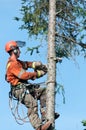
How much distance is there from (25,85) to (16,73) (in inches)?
13.6

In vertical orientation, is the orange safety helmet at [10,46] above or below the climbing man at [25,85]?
above

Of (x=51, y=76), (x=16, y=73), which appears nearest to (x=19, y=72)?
(x=16, y=73)

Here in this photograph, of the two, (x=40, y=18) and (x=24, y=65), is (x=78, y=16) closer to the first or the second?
(x=40, y=18)

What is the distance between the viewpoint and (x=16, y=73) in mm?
9812

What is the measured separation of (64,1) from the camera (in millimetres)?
11758

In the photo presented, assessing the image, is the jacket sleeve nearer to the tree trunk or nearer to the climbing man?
the climbing man

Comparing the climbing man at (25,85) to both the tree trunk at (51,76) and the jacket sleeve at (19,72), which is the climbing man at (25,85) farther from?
the tree trunk at (51,76)

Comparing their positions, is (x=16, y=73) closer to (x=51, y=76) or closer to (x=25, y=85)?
(x=25, y=85)

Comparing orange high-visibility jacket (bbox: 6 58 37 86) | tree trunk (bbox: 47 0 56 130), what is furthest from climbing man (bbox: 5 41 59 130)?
tree trunk (bbox: 47 0 56 130)

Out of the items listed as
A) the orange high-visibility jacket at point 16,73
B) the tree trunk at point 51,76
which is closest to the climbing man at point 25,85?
the orange high-visibility jacket at point 16,73

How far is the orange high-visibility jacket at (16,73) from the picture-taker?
9.82 m

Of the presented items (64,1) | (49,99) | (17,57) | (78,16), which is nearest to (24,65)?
(17,57)

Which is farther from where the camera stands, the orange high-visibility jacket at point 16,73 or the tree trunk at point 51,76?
the orange high-visibility jacket at point 16,73

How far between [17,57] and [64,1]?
230cm
